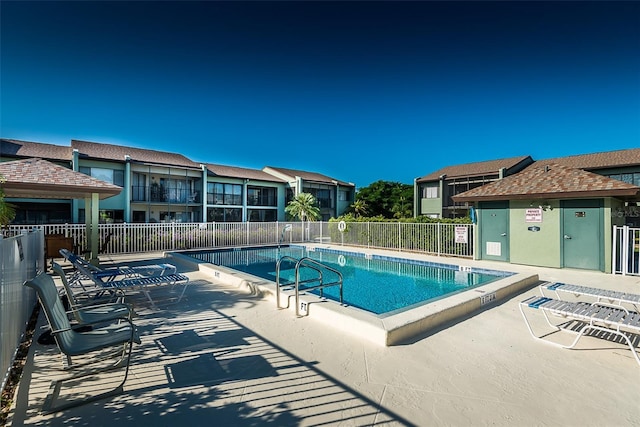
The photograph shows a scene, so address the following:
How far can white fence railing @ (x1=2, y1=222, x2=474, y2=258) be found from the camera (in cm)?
1295

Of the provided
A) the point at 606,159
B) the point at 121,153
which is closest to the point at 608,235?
the point at 606,159

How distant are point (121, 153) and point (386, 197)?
1291 inches

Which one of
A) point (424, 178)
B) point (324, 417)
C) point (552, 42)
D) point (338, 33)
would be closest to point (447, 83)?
point (552, 42)

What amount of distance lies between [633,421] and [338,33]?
16.1m

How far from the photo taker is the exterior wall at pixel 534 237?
400 inches

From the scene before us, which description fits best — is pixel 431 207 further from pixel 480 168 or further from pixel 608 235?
pixel 608 235

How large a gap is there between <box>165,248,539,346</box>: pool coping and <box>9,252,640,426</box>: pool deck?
12 cm

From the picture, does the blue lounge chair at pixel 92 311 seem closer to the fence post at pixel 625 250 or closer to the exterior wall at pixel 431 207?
the fence post at pixel 625 250

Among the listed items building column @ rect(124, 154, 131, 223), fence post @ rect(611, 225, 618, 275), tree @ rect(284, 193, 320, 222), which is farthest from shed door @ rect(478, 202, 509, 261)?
building column @ rect(124, 154, 131, 223)

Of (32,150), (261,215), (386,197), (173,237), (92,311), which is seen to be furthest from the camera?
(386,197)

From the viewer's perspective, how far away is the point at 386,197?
4378 centimetres

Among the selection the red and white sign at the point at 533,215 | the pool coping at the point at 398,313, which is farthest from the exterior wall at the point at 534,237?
the pool coping at the point at 398,313

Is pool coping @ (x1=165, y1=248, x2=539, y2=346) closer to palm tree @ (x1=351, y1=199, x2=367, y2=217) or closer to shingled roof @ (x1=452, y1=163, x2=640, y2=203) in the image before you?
shingled roof @ (x1=452, y1=163, x2=640, y2=203)

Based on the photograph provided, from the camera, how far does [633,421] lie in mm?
2535
